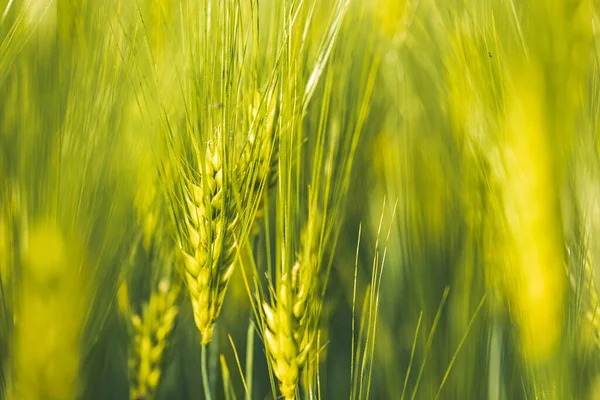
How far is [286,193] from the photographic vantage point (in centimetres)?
45

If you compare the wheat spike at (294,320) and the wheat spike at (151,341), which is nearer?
the wheat spike at (294,320)

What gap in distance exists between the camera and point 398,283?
27.3 inches

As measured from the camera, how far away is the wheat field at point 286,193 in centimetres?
47

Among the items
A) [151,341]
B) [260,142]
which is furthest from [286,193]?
[151,341]

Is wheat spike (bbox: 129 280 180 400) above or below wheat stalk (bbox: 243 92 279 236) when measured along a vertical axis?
below

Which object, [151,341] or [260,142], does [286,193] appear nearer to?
[260,142]

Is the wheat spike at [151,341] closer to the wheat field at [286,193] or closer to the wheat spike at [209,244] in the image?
the wheat field at [286,193]

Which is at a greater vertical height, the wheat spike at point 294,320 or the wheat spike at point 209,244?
the wheat spike at point 209,244

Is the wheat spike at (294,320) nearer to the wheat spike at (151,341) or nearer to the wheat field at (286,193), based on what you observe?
the wheat field at (286,193)

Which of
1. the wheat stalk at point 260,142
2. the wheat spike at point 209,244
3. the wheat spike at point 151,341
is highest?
the wheat stalk at point 260,142

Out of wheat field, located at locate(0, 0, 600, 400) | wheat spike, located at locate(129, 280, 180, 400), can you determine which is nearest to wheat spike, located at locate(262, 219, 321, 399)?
wheat field, located at locate(0, 0, 600, 400)

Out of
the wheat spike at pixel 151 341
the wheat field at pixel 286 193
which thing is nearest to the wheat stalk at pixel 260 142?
the wheat field at pixel 286 193

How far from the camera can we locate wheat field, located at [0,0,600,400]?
469 millimetres

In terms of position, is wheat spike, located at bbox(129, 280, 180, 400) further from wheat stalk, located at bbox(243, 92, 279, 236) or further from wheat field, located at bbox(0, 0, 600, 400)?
wheat stalk, located at bbox(243, 92, 279, 236)
